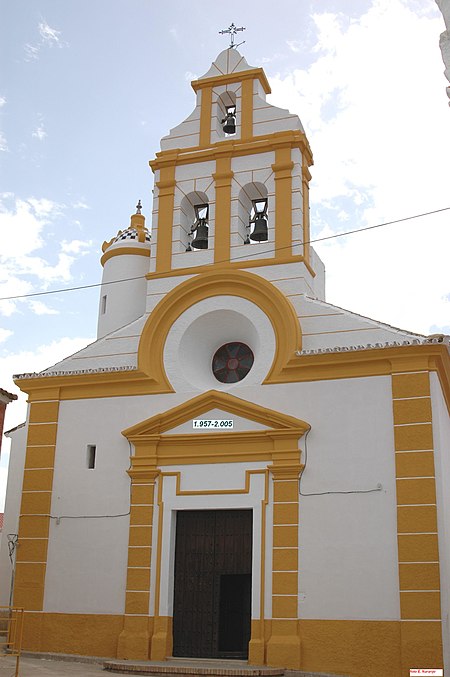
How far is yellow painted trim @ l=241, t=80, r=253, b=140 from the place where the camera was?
16.6 metres

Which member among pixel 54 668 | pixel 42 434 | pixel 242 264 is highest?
pixel 242 264

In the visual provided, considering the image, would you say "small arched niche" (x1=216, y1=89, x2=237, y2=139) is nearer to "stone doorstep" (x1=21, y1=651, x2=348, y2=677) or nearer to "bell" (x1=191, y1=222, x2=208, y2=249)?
"bell" (x1=191, y1=222, x2=208, y2=249)

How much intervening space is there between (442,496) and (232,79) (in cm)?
964

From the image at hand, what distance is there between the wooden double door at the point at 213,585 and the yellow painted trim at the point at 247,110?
24.8 ft


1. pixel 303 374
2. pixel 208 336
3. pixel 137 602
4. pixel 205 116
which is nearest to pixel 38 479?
pixel 137 602

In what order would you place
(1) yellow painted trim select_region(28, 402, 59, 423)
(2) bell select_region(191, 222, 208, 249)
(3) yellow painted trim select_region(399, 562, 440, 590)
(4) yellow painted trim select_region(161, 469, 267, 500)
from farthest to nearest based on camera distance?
(2) bell select_region(191, 222, 208, 249)
(1) yellow painted trim select_region(28, 402, 59, 423)
(4) yellow painted trim select_region(161, 469, 267, 500)
(3) yellow painted trim select_region(399, 562, 440, 590)

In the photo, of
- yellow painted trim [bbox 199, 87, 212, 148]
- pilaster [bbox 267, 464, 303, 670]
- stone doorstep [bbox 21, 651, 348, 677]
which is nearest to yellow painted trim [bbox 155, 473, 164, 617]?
stone doorstep [bbox 21, 651, 348, 677]

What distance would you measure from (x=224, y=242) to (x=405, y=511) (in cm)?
620

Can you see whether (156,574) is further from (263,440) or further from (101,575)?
(263,440)

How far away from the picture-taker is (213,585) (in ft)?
46.0

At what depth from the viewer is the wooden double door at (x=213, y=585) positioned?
13.8m

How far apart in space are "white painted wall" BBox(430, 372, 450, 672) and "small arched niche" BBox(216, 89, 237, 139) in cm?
714

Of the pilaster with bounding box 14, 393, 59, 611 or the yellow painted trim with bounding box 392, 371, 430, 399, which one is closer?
the yellow painted trim with bounding box 392, 371, 430, 399

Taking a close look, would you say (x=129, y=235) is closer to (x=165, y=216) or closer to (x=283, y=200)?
(x=165, y=216)
